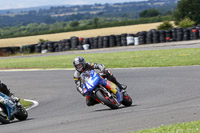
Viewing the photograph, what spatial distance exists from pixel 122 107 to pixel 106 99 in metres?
0.90

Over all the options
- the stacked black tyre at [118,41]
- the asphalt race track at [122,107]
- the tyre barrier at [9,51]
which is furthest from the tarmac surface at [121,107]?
the tyre barrier at [9,51]

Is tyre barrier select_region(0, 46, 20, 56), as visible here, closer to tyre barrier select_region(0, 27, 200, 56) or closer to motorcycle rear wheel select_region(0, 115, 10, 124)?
tyre barrier select_region(0, 27, 200, 56)

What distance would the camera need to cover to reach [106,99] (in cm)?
1028

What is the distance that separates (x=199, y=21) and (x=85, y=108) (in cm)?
5834

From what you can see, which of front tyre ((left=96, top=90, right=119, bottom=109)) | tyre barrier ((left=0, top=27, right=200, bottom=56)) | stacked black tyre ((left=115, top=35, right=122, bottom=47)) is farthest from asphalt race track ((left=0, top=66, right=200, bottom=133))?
stacked black tyre ((left=115, top=35, right=122, bottom=47))

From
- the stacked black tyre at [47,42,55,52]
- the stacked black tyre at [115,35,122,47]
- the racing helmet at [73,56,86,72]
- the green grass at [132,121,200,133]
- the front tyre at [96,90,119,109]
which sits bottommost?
the stacked black tyre at [47,42,55,52]

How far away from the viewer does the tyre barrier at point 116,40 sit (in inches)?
1486

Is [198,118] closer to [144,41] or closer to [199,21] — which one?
[144,41]

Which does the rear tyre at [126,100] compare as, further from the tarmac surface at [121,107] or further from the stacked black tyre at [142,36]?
the stacked black tyre at [142,36]

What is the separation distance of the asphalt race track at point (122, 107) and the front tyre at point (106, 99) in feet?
0.51

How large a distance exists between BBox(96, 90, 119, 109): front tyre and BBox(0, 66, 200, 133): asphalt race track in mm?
155

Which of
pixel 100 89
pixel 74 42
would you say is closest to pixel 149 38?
pixel 74 42

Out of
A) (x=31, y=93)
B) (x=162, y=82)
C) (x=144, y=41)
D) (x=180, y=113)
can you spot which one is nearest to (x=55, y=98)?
(x=31, y=93)

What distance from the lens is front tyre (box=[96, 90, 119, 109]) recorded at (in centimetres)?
1027
